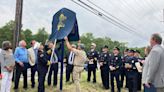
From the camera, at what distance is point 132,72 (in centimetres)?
1424

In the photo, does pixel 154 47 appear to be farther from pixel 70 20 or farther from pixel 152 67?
pixel 70 20

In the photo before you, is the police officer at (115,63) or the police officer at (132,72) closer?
the police officer at (132,72)

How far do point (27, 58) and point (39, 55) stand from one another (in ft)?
2.94

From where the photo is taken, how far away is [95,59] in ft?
50.9

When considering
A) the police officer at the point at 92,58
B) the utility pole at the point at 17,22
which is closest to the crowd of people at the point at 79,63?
the police officer at the point at 92,58

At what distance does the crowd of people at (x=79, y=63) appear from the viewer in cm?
715

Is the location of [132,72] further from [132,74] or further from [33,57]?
[33,57]

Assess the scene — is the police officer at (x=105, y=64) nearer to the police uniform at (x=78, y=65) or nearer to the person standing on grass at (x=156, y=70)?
the police uniform at (x=78, y=65)

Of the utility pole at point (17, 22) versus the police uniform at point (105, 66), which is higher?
the utility pole at point (17, 22)

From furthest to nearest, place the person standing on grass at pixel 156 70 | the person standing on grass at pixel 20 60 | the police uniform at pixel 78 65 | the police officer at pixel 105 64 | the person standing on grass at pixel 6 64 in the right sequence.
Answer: the police officer at pixel 105 64 < the police uniform at pixel 78 65 < the person standing on grass at pixel 20 60 < the person standing on grass at pixel 6 64 < the person standing on grass at pixel 156 70

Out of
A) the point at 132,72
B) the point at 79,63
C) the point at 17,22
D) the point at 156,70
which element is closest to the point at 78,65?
the point at 79,63

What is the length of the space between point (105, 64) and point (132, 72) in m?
1.53

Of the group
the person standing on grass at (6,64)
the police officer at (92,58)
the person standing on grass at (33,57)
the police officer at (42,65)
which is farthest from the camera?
the police officer at (92,58)

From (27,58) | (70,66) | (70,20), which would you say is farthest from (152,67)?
(70,66)
